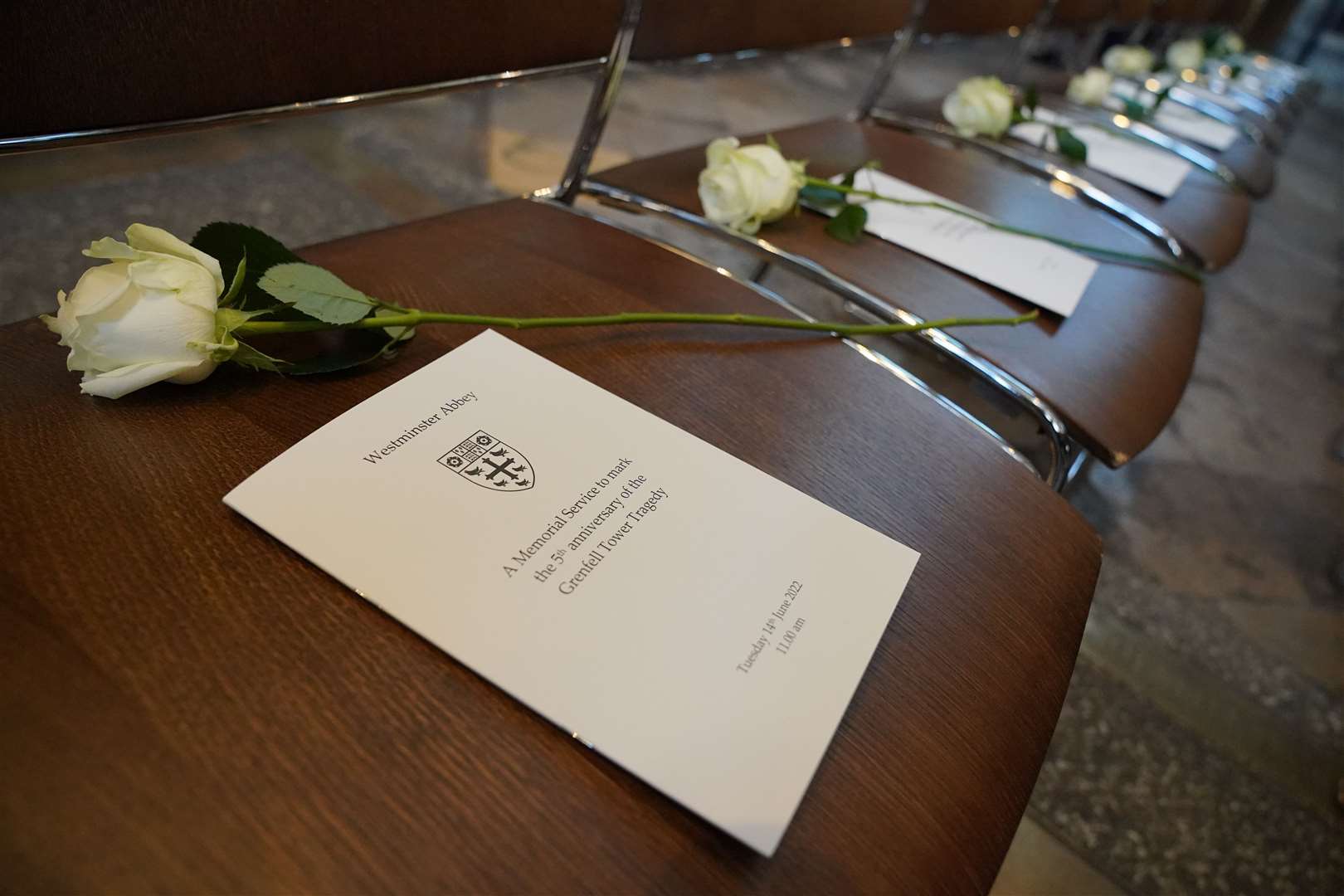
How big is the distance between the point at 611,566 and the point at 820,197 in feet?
1.73

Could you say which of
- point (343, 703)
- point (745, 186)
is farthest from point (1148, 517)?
point (343, 703)

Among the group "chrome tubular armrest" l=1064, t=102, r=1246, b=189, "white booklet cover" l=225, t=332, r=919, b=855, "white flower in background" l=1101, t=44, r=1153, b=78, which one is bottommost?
"white booklet cover" l=225, t=332, r=919, b=855

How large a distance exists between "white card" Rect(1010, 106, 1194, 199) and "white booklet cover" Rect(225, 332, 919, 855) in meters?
0.97

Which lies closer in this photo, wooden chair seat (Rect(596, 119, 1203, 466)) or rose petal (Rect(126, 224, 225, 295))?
rose petal (Rect(126, 224, 225, 295))

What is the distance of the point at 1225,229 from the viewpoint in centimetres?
108

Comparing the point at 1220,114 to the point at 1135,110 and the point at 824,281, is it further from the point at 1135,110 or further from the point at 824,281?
the point at 824,281

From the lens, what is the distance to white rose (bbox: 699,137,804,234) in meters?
0.67

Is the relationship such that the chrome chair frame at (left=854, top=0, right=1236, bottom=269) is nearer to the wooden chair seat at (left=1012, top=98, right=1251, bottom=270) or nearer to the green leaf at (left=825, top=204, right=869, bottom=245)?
the wooden chair seat at (left=1012, top=98, right=1251, bottom=270)

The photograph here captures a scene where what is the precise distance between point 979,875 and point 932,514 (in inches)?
7.5

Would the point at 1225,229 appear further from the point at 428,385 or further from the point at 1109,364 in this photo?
the point at 428,385

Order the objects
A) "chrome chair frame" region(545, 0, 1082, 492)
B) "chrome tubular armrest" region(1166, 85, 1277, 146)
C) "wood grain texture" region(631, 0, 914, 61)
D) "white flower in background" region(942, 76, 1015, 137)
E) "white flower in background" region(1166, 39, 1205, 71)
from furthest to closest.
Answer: "white flower in background" region(1166, 39, 1205, 71), "chrome tubular armrest" region(1166, 85, 1277, 146), "white flower in background" region(942, 76, 1015, 137), "wood grain texture" region(631, 0, 914, 61), "chrome chair frame" region(545, 0, 1082, 492)

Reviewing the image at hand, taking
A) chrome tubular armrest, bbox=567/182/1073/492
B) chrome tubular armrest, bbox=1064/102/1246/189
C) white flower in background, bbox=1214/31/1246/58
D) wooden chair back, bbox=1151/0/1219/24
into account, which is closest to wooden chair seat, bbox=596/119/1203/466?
chrome tubular armrest, bbox=567/182/1073/492

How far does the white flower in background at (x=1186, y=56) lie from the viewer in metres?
1.92

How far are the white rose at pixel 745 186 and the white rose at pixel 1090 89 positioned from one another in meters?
1.03
